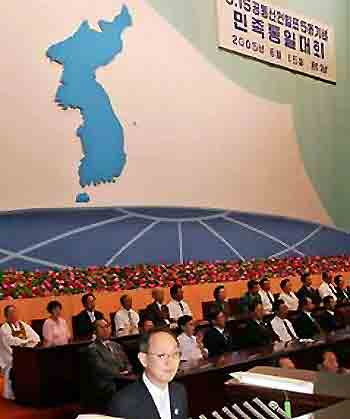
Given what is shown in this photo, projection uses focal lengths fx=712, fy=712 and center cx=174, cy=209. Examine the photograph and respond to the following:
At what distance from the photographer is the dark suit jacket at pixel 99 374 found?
6.07m

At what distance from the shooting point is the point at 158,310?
9055 mm

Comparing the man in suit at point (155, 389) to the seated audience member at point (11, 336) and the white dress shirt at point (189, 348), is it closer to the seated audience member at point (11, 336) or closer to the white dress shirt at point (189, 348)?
the white dress shirt at point (189, 348)

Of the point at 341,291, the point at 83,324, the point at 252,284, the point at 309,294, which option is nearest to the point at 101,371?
the point at 83,324

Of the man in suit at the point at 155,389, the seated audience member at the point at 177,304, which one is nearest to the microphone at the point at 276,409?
the man in suit at the point at 155,389

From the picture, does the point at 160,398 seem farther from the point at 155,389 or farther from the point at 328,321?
the point at 328,321

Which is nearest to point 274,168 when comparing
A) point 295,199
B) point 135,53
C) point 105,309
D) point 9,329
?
point 295,199

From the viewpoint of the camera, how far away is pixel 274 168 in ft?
43.4

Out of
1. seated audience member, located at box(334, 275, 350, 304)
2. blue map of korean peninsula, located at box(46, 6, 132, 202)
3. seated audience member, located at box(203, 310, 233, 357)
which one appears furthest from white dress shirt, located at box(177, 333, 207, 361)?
seated audience member, located at box(334, 275, 350, 304)

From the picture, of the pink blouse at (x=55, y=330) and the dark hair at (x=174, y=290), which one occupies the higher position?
the dark hair at (x=174, y=290)

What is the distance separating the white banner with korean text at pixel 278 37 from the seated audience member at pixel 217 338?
5.98m

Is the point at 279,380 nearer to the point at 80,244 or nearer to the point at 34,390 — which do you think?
the point at 34,390

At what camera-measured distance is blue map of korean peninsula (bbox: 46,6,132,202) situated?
32.6 feet

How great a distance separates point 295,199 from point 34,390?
8028mm

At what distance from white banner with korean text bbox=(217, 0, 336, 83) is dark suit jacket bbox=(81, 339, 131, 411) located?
289 inches
